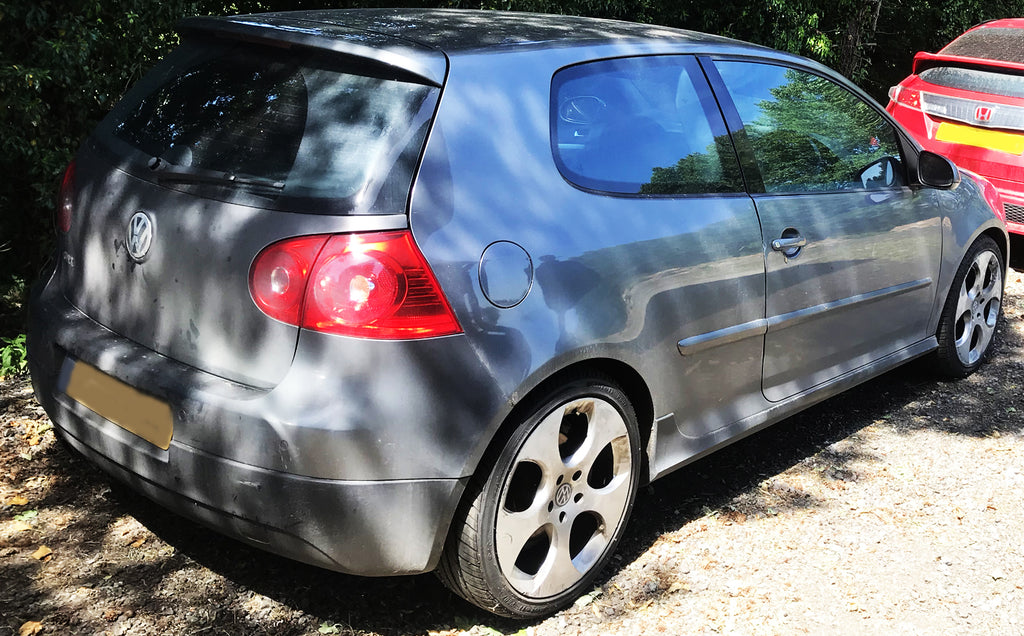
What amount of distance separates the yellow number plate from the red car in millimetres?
6260

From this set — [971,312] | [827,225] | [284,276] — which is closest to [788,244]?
[827,225]

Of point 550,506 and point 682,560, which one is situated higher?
point 550,506

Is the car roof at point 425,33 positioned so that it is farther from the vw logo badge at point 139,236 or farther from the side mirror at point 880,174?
the side mirror at point 880,174

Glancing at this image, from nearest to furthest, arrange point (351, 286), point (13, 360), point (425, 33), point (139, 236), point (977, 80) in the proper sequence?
point (351, 286) → point (139, 236) → point (425, 33) → point (13, 360) → point (977, 80)

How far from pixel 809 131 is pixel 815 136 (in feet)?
0.16

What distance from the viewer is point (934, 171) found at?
437 cm

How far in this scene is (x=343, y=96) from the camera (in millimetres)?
2619

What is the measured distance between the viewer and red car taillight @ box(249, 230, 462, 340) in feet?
7.99

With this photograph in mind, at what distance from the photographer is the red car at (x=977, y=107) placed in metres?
6.96

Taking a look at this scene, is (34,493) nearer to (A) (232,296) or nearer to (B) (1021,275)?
(A) (232,296)

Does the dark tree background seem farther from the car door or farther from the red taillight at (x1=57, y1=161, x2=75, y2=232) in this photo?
the car door

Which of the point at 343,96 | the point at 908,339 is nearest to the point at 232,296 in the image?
the point at 343,96

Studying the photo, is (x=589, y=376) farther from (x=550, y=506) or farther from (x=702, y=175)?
(x=702, y=175)

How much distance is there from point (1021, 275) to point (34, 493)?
6.60m
